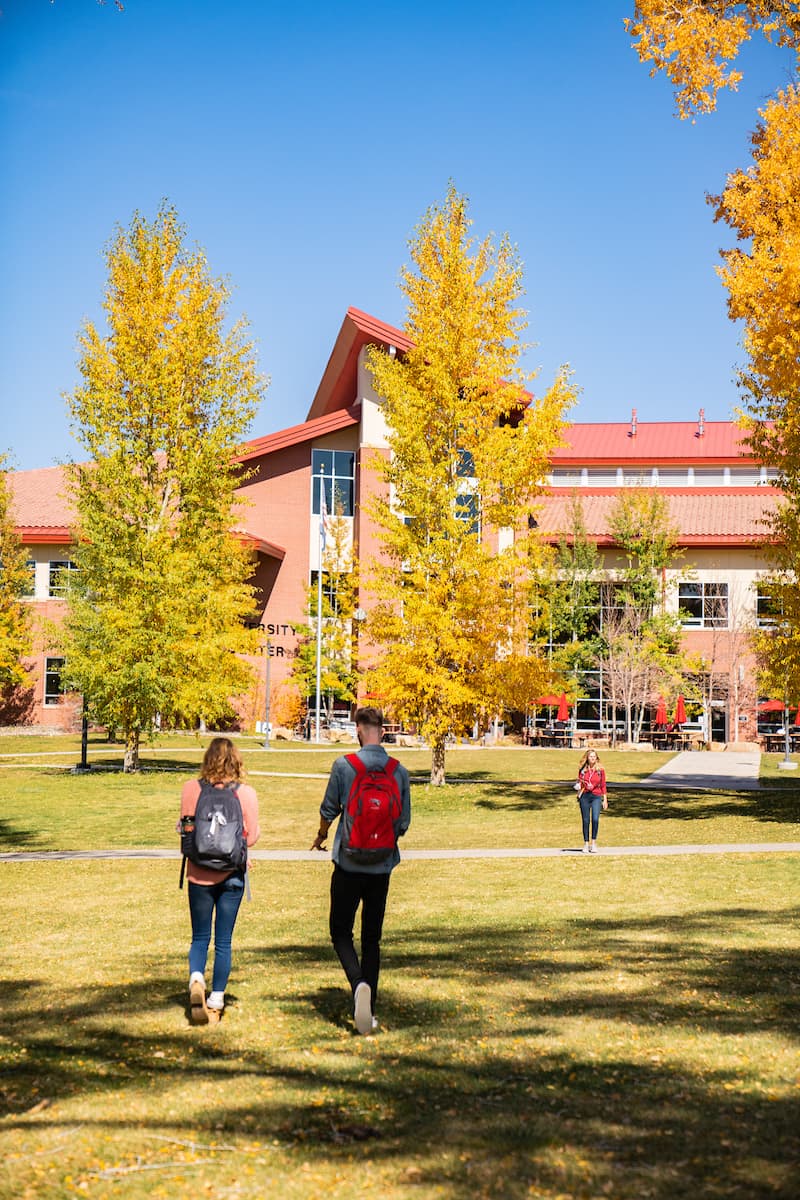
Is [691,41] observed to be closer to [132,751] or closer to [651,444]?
[132,751]

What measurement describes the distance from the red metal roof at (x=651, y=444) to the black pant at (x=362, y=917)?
56.4 metres

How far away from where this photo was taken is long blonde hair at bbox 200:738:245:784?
276 inches

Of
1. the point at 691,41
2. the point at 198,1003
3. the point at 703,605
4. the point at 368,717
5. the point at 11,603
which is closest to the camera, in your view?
the point at 198,1003

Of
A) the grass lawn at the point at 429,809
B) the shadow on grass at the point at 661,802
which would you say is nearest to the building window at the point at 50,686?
the grass lawn at the point at 429,809

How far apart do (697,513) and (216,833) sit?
5160 cm

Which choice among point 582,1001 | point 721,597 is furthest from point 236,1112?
point 721,597

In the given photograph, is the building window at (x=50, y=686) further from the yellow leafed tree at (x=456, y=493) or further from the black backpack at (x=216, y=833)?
the black backpack at (x=216, y=833)

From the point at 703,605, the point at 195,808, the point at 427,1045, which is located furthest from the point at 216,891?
the point at 703,605

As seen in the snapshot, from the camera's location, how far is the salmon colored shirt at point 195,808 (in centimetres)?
693

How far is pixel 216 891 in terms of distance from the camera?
23.0 feet

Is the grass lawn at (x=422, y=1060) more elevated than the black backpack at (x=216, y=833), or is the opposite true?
the black backpack at (x=216, y=833)

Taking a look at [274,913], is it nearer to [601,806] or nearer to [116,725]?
[601,806]

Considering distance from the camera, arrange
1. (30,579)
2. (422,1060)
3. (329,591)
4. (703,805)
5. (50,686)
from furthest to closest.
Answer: (329,591) < (50,686) < (30,579) < (703,805) < (422,1060)

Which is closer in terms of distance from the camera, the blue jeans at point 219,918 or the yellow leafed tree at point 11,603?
the blue jeans at point 219,918
